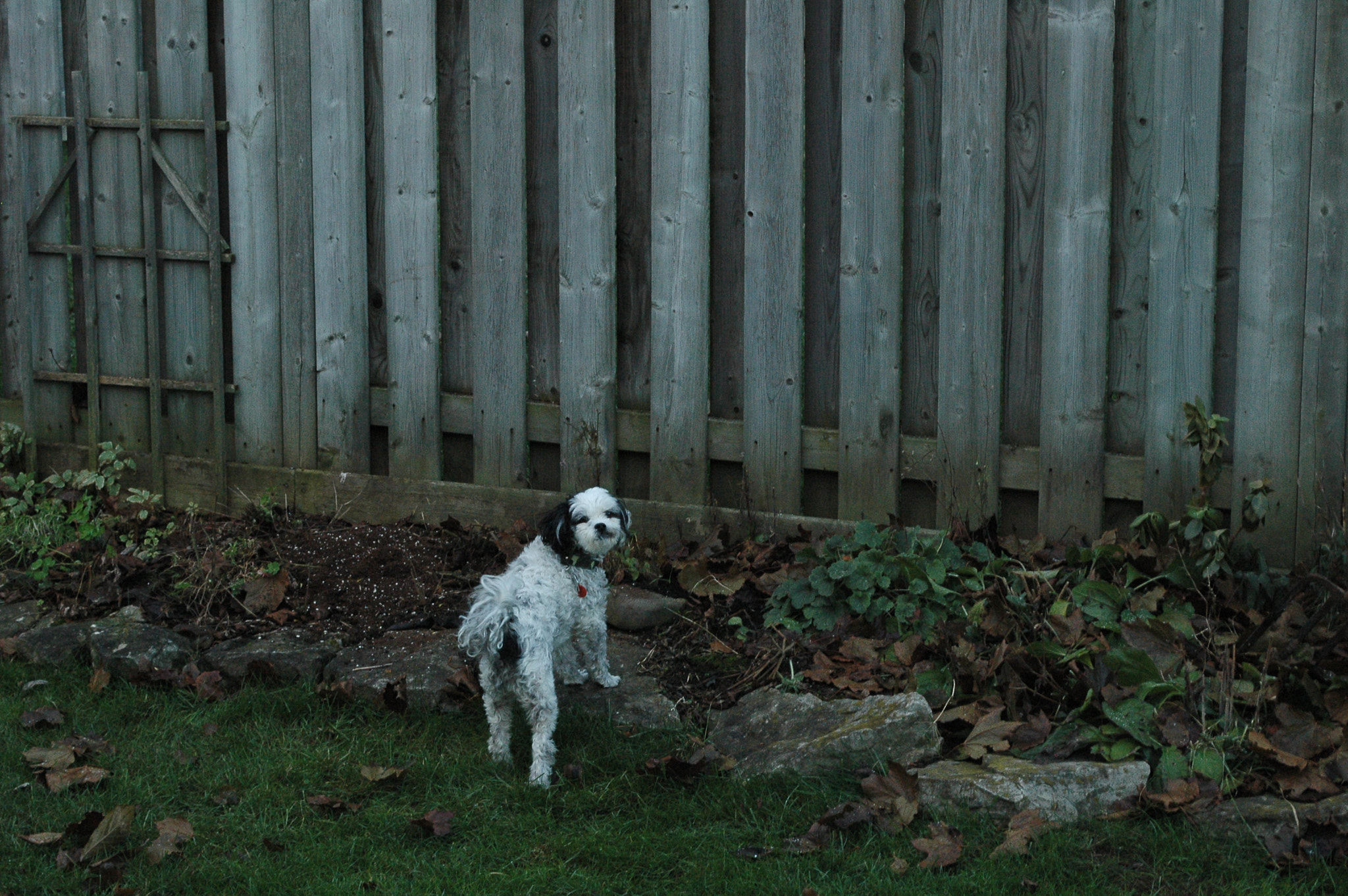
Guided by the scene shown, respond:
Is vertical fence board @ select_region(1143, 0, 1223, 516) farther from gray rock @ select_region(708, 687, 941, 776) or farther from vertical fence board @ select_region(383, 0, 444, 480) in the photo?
vertical fence board @ select_region(383, 0, 444, 480)

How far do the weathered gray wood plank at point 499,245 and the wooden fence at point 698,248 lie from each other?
15 mm

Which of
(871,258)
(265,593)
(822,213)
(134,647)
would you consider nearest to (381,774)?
(134,647)

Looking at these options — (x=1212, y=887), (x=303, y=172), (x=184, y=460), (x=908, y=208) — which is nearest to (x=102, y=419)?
(x=184, y=460)

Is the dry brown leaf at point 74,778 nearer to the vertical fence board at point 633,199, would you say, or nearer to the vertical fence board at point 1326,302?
the vertical fence board at point 633,199

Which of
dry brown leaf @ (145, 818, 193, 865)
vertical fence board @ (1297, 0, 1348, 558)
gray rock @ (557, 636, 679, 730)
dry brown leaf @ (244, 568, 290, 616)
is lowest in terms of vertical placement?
dry brown leaf @ (145, 818, 193, 865)

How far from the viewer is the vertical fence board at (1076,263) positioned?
195 inches

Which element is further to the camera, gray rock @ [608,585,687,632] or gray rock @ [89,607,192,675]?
gray rock @ [608,585,687,632]

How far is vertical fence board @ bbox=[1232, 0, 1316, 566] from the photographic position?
4.70 meters

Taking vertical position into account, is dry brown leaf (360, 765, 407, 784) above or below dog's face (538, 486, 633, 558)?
below

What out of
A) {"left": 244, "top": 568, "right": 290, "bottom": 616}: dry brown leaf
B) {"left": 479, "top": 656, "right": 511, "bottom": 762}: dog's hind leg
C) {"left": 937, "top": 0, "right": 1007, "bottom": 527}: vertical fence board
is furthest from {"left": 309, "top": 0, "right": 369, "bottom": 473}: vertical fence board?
{"left": 937, "top": 0, "right": 1007, "bottom": 527}: vertical fence board

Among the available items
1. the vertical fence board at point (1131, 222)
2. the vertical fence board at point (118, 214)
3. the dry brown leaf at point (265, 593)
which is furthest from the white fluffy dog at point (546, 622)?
the vertical fence board at point (118, 214)

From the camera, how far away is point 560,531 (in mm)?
4457

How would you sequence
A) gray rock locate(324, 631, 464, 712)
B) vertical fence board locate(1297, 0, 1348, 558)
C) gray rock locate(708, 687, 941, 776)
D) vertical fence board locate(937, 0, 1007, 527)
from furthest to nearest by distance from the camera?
vertical fence board locate(937, 0, 1007, 527)
gray rock locate(324, 631, 464, 712)
vertical fence board locate(1297, 0, 1348, 558)
gray rock locate(708, 687, 941, 776)

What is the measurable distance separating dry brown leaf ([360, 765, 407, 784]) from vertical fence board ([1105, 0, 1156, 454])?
2713mm
